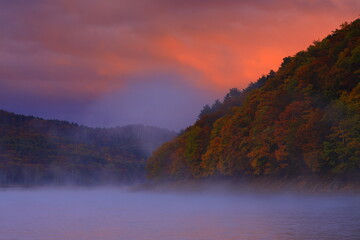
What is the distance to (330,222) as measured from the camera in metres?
42.5

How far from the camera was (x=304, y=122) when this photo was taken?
9456 cm

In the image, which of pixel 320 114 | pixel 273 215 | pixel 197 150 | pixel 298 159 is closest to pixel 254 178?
pixel 298 159

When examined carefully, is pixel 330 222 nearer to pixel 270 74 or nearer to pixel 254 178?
pixel 254 178

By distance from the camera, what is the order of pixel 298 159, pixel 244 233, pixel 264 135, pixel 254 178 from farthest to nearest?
pixel 254 178 → pixel 264 135 → pixel 298 159 → pixel 244 233

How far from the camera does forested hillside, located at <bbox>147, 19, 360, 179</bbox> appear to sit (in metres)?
81.8

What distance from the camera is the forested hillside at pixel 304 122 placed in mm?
81812

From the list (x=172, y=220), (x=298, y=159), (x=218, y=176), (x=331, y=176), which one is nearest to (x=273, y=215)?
(x=172, y=220)

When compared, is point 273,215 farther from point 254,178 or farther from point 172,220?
point 254,178

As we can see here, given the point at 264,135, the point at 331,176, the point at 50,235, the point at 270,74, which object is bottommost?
the point at 50,235

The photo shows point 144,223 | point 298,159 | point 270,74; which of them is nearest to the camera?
point 144,223

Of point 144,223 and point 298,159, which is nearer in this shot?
point 144,223

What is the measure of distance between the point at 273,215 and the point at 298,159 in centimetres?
4411

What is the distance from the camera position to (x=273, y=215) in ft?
173

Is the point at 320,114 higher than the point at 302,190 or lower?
higher
